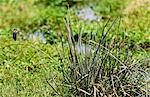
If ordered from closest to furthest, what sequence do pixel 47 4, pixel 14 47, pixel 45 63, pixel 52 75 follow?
pixel 52 75 < pixel 45 63 < pixel 14 47 < pixel 47 4

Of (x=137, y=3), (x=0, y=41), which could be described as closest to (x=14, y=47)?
(x=0, y=41)

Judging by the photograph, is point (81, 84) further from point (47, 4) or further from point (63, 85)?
point (47, 4)

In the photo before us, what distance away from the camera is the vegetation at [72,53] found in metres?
4.34

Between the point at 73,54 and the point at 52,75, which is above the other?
the point at 73,54

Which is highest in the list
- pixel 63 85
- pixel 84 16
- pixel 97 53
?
pixel 97 53

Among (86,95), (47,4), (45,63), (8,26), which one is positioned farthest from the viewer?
(47,4)

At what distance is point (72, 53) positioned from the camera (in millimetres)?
4469

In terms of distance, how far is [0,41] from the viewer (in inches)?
257

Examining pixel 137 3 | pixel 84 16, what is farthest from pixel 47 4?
pixel 137 3

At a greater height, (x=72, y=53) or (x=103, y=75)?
(x=72, y=53)

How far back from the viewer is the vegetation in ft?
14.3

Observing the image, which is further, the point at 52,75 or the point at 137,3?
the point at 137,3

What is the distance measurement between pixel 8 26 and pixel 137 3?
2155 mm

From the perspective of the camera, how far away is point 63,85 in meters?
4.44
